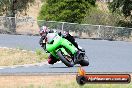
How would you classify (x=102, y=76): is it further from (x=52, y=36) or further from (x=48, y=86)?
(x=48, y=86)

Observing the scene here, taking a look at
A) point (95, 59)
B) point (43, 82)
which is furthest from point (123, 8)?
point (43, 82)

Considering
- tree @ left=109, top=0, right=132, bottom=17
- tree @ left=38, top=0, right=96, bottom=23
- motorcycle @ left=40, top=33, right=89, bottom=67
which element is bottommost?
tree @ left=38, top=0, right=96, bottom=23

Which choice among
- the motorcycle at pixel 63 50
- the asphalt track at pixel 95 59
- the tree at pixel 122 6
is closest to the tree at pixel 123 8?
the tree at pixel 122 6

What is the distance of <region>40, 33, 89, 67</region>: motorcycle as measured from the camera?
912 centimetres

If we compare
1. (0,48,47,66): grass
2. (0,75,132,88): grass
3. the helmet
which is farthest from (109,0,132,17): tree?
the helmet

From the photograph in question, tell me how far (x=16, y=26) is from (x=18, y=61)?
18.3m

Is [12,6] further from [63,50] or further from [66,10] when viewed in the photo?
[63,50]

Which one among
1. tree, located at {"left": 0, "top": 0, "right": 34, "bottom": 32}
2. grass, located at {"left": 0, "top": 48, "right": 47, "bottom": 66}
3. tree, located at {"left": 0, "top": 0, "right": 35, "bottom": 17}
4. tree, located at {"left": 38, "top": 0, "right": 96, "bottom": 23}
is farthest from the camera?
tree, located at {"left": 38, "top": 0, "right": 96, "bottom": 23}

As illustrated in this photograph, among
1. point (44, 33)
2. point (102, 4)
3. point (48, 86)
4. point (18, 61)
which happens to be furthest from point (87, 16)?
point (44, 33)

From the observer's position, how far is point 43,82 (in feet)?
48.4

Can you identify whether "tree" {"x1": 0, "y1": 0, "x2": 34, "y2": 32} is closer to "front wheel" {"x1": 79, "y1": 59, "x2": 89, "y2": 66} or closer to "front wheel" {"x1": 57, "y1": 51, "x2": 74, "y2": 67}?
"front wheel" {"x1": 79, "y1": 59, "x2": 89, "y2": 66}

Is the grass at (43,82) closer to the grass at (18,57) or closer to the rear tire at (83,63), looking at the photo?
the rear tire at (83,63)

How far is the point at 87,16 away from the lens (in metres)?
45.1

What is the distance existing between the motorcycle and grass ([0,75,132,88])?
377 centimetres
